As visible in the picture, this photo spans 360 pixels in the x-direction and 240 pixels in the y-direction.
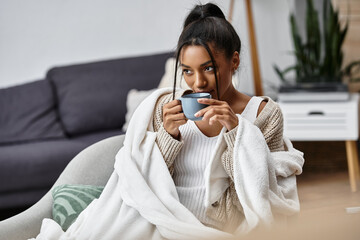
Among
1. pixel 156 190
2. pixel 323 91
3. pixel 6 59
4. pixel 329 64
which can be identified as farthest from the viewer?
pixel 6 59

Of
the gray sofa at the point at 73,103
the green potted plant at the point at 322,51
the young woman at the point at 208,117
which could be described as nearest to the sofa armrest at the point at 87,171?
the young woman at the point at 208,117


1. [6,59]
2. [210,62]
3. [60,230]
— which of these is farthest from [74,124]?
[210,62]

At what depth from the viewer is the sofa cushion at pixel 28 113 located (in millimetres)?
3285

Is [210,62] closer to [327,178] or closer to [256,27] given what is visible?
[327,178]

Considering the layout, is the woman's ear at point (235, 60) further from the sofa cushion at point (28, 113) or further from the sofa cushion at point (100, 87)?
the sofa cushion at point (28, 113)

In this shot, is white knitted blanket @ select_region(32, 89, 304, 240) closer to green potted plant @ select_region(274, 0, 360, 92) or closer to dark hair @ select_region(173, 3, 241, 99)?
dark hair @ select_region(173, 3, 241, 99)

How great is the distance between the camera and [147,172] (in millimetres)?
1346

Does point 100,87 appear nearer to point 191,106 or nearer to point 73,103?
point 73,103

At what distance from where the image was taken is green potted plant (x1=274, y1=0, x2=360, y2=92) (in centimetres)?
342

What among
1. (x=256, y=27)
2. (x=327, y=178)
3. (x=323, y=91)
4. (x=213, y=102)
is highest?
(x=213, y=102)

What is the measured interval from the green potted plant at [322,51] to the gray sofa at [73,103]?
2.80 ft

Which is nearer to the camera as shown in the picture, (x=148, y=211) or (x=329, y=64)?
(x=148, y=211)

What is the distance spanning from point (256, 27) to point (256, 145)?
9.52 ft

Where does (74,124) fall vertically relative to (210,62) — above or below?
below
